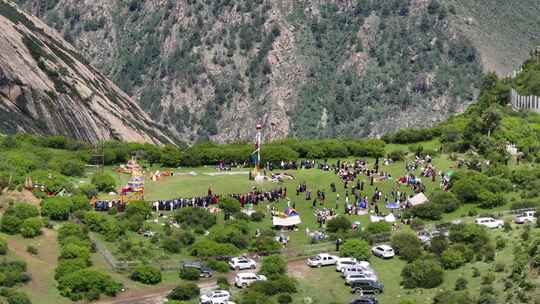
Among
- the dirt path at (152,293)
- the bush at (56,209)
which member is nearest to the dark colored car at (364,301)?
the dirt path at (152,293)

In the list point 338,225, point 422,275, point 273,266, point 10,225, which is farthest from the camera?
point 338,225

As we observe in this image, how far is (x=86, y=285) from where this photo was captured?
9388 centimetres

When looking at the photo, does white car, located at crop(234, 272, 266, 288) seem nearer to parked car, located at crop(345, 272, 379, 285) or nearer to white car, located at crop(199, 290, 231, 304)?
white car, located at crop(199, 290, 231, 304)

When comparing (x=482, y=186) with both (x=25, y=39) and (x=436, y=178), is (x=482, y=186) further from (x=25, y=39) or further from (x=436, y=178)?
(x=25, y=39)

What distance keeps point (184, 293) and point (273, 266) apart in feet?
26.0

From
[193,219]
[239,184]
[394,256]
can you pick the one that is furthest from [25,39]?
[394,256]

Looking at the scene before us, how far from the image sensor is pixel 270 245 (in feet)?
344

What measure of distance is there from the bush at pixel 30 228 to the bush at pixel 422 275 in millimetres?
26356

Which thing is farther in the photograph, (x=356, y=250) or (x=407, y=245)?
(x=407, y=245)

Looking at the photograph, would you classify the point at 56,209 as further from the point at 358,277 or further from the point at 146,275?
the point at 358,277

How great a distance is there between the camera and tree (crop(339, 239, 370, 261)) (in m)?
103

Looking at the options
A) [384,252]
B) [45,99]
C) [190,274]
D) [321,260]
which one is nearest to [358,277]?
[321,260]

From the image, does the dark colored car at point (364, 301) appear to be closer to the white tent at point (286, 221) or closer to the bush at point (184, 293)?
the bush at point (184, 293)

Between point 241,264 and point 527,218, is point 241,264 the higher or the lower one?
the lower one
